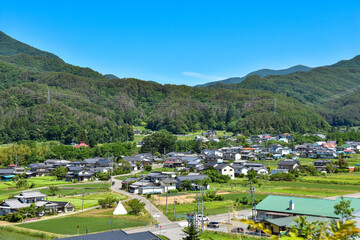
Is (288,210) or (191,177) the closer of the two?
(288,210)

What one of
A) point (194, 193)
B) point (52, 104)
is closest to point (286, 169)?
point (194, 193)

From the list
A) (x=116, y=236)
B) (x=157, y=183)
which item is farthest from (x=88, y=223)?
(x=157, y=183)

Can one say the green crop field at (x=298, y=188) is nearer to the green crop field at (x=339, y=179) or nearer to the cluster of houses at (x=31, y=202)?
the green crop field at (x=339, y=179)

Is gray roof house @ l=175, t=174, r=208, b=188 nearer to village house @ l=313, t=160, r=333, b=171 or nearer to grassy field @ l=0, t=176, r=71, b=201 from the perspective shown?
grassy field @ l=0, t=176, r=71, b=201

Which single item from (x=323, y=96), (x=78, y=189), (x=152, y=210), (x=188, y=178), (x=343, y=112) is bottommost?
(x=78, y=189)

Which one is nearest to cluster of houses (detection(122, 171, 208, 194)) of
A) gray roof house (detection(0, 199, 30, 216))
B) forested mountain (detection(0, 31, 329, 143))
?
gray roof house (detection(0, 199, 30, 216))

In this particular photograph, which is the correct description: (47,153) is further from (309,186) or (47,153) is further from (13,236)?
(309,186)
